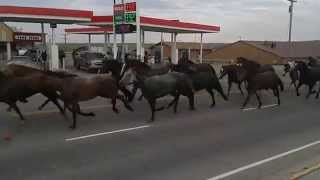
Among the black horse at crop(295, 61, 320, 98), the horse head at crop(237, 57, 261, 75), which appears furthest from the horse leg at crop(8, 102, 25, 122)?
the black horse at crop(295, 61, 320, 98)

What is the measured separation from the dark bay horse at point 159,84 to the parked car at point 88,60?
24992 millimetres

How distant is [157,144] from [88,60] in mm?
33361

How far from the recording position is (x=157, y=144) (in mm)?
12312

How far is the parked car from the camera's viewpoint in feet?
143

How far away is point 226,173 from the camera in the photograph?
31.7 ft

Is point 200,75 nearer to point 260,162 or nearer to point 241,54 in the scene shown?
point 260,162

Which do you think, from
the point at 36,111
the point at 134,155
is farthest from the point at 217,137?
the point at 36,111

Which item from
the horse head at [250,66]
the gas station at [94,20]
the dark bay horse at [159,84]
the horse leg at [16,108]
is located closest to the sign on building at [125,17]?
the gas station at [94,20]

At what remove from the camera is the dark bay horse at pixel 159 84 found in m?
16.6

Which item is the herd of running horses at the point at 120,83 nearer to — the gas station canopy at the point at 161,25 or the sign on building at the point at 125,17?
the sign on building at the point at 125,17

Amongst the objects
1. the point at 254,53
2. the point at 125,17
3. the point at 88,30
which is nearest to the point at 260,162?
the point at 125,17

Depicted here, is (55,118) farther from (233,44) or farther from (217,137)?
(233,44)

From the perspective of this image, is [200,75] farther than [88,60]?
No

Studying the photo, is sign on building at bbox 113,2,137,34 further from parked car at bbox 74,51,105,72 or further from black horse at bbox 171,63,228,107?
black horse at bbox 171,63,228,107
